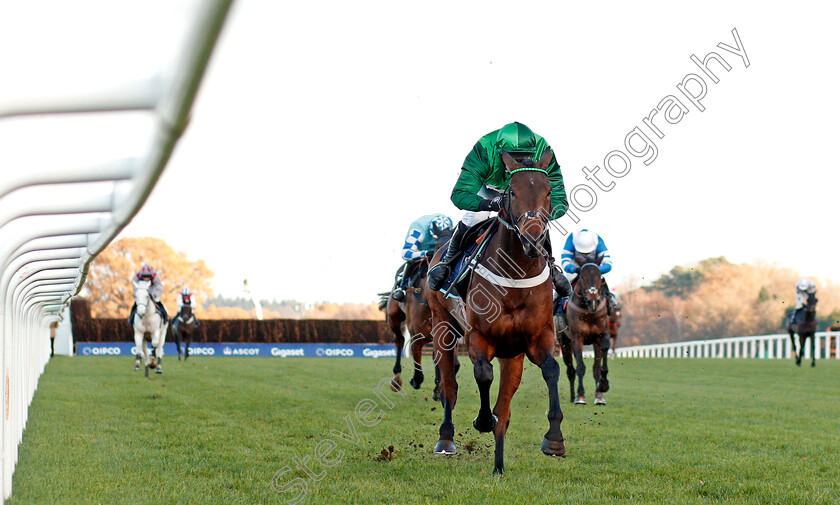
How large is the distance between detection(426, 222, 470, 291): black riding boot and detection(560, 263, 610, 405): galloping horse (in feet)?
12.9

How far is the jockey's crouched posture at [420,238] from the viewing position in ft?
33.4

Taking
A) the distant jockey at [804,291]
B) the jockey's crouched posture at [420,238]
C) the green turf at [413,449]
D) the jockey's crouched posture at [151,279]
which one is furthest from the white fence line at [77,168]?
the distant jockey at [804,291]

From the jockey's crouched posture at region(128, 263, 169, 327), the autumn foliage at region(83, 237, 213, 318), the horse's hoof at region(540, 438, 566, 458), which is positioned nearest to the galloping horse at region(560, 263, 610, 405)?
the horse's hoof at region(540, 438, 566, 458)

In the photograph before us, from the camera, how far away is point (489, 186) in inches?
261

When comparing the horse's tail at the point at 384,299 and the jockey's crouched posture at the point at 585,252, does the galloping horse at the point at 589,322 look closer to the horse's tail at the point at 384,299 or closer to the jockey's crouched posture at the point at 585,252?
the jockey's crouched posture at the point at 585,252

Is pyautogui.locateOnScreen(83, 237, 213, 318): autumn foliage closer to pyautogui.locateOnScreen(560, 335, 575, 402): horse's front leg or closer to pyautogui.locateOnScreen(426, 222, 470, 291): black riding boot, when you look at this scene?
pyautogui.locateOnScreen(560, 335, 575, 402): horse's front leg

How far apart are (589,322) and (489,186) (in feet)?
14.9

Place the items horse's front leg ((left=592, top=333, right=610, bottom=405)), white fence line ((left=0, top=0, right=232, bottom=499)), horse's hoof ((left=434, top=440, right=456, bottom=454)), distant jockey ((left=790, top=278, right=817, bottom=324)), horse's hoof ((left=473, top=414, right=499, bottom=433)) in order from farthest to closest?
distant jockey ((left=790, top=278, right=817, bottom=324)) → horse's front leg ((left=592, top=333, right=610, bottom=405)) → horse's hoof ((left=434, top=440, right=456, bottom=454)) → horse's hoof ((left=473, top=414, right=499, bottom=433)) → white fence line ((left=0, top=0, right=232, bottom=499))

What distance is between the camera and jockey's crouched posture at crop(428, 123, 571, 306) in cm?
597

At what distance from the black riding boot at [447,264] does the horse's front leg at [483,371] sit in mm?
920

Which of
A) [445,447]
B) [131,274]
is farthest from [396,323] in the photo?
[131,274]

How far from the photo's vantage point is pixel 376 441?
746 cm

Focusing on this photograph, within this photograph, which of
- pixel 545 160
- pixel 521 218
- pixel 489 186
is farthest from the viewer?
pixel 489 186

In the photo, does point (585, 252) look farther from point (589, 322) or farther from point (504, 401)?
point (504, 401)
